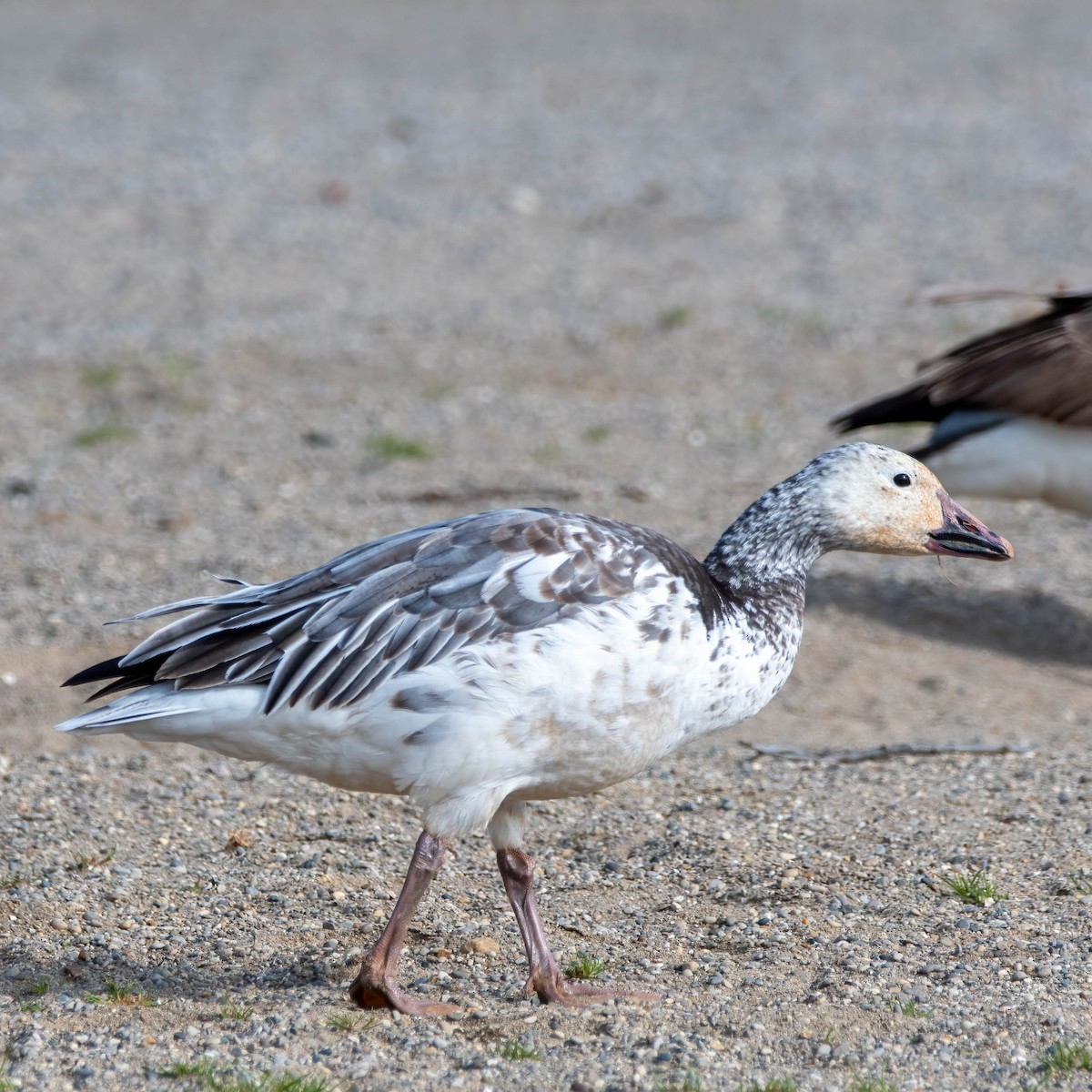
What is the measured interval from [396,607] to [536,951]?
112 centimetres

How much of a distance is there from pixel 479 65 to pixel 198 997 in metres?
20.7

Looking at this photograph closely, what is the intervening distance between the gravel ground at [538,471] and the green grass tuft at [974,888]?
3cm

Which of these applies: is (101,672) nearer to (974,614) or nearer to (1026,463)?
(974,614)

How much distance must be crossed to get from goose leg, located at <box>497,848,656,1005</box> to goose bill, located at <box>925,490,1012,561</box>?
1664mm

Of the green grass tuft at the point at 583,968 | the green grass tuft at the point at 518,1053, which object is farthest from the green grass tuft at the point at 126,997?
the green grass tuft at the point at 583,968

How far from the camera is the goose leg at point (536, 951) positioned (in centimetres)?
451

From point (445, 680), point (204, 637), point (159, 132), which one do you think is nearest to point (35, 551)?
point (204, 637)

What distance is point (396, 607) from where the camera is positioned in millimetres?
4430

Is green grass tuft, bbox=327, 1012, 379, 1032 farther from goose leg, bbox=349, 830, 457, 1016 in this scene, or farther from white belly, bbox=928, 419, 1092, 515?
white belly, bbox=928, 419, 1092, 515

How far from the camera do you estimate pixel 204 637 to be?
4.48 m

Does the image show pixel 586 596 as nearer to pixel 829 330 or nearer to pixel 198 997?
pixel 198 997

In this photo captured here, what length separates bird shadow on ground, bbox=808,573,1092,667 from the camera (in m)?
8.10

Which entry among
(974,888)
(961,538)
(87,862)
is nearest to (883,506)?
(961,538)

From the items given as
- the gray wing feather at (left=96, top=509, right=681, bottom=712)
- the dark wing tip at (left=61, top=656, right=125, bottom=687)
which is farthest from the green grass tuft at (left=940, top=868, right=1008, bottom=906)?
the dark wing tip at (left=61, top=656, right=125, bottom=687)
